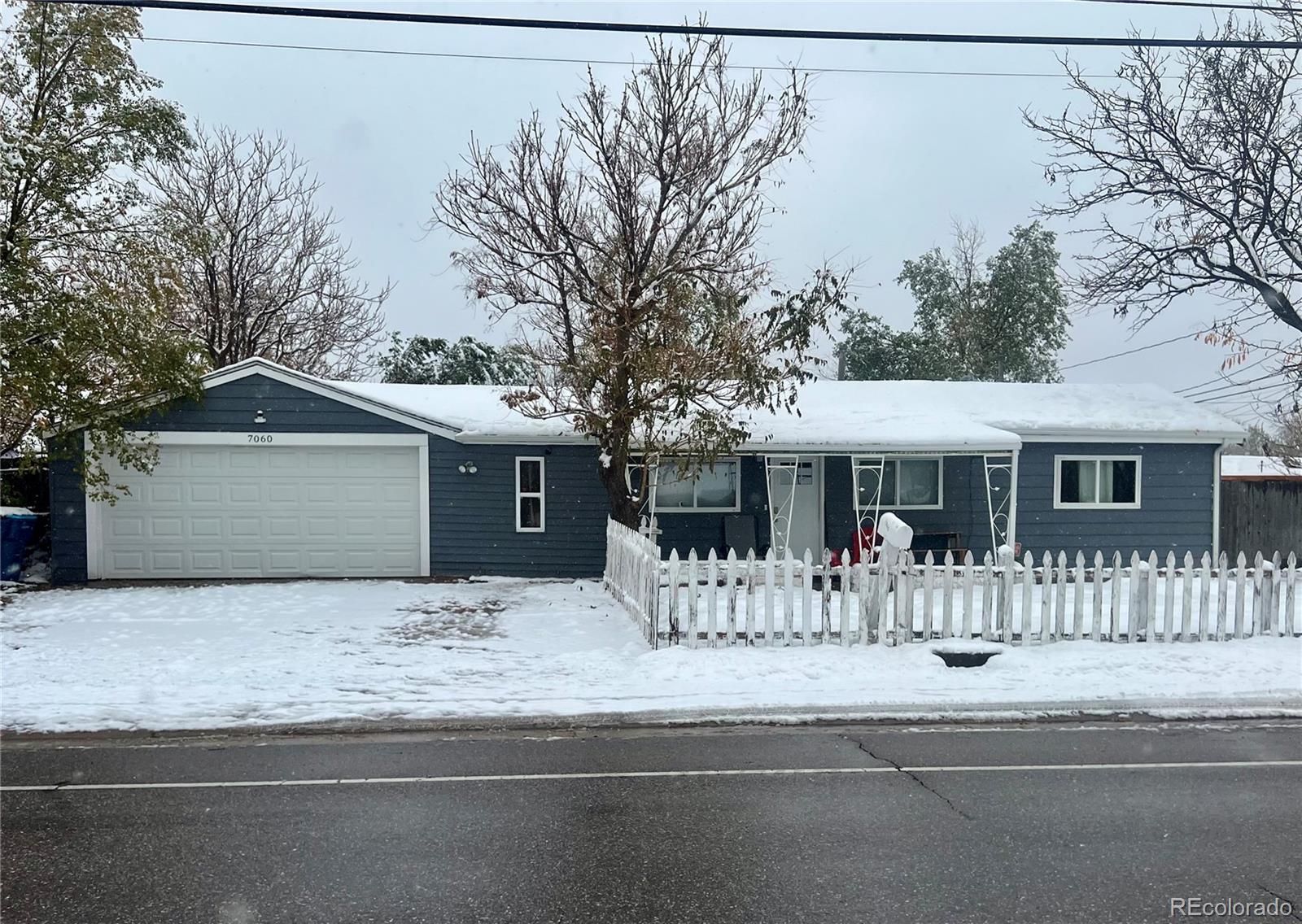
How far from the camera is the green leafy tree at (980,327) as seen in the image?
33812mm

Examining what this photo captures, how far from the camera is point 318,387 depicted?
1545cm

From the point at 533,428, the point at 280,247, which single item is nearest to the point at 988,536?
the point at 533,428

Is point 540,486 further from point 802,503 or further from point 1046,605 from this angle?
point 1046,605

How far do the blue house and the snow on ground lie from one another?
3.47 m

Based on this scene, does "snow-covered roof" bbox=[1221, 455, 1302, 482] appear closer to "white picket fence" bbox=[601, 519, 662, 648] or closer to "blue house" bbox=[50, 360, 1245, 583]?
"blue house" bbox=[50, 360, 1245, 583]

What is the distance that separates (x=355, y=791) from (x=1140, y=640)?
27.1 feet

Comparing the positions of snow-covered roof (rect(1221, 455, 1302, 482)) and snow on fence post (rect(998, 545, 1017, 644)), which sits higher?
snow-covered roof (rect(1221, 455, 1302, 482))

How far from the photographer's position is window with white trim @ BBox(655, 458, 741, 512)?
1683cm

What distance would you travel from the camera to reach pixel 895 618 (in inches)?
398

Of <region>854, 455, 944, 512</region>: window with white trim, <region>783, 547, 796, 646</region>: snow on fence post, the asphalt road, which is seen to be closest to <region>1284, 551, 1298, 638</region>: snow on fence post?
the asphalt road

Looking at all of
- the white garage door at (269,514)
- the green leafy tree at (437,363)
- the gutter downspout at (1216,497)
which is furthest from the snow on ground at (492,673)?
the green leafy tree at (437,363)

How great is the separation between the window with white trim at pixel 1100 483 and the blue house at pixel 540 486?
3 cm

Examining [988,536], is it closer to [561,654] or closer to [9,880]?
[561,654]

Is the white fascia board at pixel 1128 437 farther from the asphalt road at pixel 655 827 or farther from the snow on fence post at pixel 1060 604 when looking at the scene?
the asphalt road at pixel 655 827
